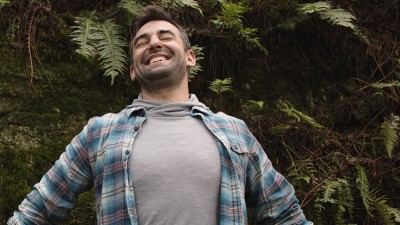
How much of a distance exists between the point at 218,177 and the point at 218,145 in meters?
0.18

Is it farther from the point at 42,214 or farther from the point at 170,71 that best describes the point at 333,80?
the point at 42,214

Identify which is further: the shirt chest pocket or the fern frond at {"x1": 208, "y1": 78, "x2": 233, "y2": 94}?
the fern frond at {"x1": 208, "y1": 78, "x2": 233, "y2": 94}

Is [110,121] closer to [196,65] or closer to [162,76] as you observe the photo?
[162,76]

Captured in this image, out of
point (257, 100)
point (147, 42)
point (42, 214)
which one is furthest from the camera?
point (257, 100)

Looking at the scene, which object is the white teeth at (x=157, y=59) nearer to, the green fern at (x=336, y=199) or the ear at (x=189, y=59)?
the ear at (x=189, y=59)

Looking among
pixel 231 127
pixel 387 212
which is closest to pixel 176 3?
pixel 231 127

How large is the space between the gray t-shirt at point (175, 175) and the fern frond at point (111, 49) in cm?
127

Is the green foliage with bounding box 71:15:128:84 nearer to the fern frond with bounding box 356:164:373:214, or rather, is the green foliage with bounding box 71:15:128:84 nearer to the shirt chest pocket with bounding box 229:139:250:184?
the shirt chest pocket with bounding box 229:139:250:184

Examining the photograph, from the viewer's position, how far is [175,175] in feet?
7.82

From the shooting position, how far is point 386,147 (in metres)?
4.09

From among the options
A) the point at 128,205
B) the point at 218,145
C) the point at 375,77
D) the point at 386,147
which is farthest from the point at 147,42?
the point at 375,77

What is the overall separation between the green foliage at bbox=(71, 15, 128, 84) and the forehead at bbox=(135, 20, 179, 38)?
2.46 feet

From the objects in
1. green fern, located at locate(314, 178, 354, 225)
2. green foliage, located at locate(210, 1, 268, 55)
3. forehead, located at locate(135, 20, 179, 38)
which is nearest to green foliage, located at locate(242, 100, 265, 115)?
green foliage, located at locate(210, 1, 268, 55)

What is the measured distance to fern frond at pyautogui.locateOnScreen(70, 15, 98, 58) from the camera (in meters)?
3.78
